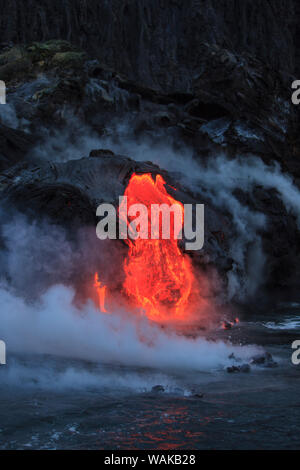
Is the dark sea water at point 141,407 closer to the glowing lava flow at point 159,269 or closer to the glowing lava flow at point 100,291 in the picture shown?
the glowing lava flow at point 100,291

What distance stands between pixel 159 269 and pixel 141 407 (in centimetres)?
726

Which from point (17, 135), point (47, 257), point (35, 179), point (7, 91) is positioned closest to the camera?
point (47, 257)

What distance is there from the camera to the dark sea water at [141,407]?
4.10 metres

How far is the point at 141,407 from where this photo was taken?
16.3 ft

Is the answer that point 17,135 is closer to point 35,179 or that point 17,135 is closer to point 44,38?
point 35,179

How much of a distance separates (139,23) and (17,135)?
37.6 ft

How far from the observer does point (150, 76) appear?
23.0m

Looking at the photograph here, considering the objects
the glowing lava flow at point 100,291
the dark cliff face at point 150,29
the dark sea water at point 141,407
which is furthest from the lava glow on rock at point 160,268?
the dark cliff face at point 150,29

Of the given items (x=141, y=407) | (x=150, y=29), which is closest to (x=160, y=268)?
(x=141, y=407)

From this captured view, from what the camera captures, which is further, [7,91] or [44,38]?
[44,38]

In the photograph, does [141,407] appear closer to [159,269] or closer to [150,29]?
[159,269]

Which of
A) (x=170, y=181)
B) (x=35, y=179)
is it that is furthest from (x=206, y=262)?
(x=35, y=179)

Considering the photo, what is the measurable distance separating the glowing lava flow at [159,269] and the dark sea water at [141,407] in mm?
4739
